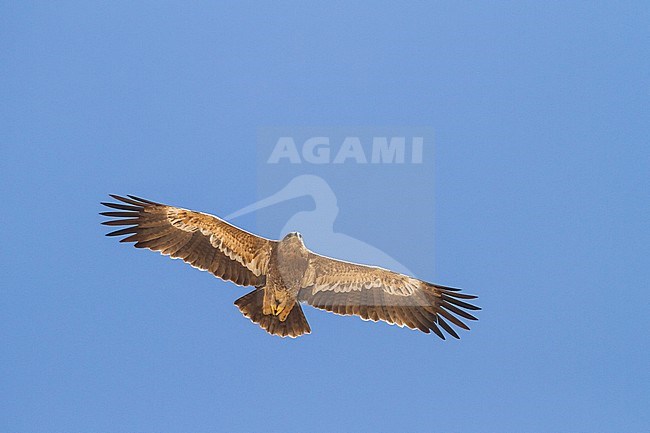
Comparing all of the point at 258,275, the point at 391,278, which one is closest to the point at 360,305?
the point at 391,278

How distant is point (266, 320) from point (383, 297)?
66.1 inches

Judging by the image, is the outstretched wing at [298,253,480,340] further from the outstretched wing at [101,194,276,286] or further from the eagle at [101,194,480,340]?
the outstretched wing at [101,194,276,286]

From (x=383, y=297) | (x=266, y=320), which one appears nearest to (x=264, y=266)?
(x=266, y=320)

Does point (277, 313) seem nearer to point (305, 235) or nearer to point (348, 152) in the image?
point (305, 235)

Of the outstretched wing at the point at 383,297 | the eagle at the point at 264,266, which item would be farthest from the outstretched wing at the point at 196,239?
the outstretched wing at the point at 383,297

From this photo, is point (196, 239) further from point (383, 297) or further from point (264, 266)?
point (383, 297)

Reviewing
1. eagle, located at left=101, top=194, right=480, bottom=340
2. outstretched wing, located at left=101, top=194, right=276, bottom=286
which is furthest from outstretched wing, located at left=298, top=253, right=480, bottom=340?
outstretched wing, located at left=101, top=194, right=276, bottom=286

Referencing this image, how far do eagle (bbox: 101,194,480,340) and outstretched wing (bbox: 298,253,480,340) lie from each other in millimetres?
14

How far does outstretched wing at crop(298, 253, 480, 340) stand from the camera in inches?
526

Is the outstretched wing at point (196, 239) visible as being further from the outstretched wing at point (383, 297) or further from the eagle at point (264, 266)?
the outstretched wing at point (383, 297)

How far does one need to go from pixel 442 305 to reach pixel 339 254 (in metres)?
1.59

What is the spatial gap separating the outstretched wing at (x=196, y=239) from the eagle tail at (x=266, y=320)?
0.20 metres

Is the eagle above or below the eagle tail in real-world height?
above

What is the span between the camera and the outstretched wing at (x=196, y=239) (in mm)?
13039
